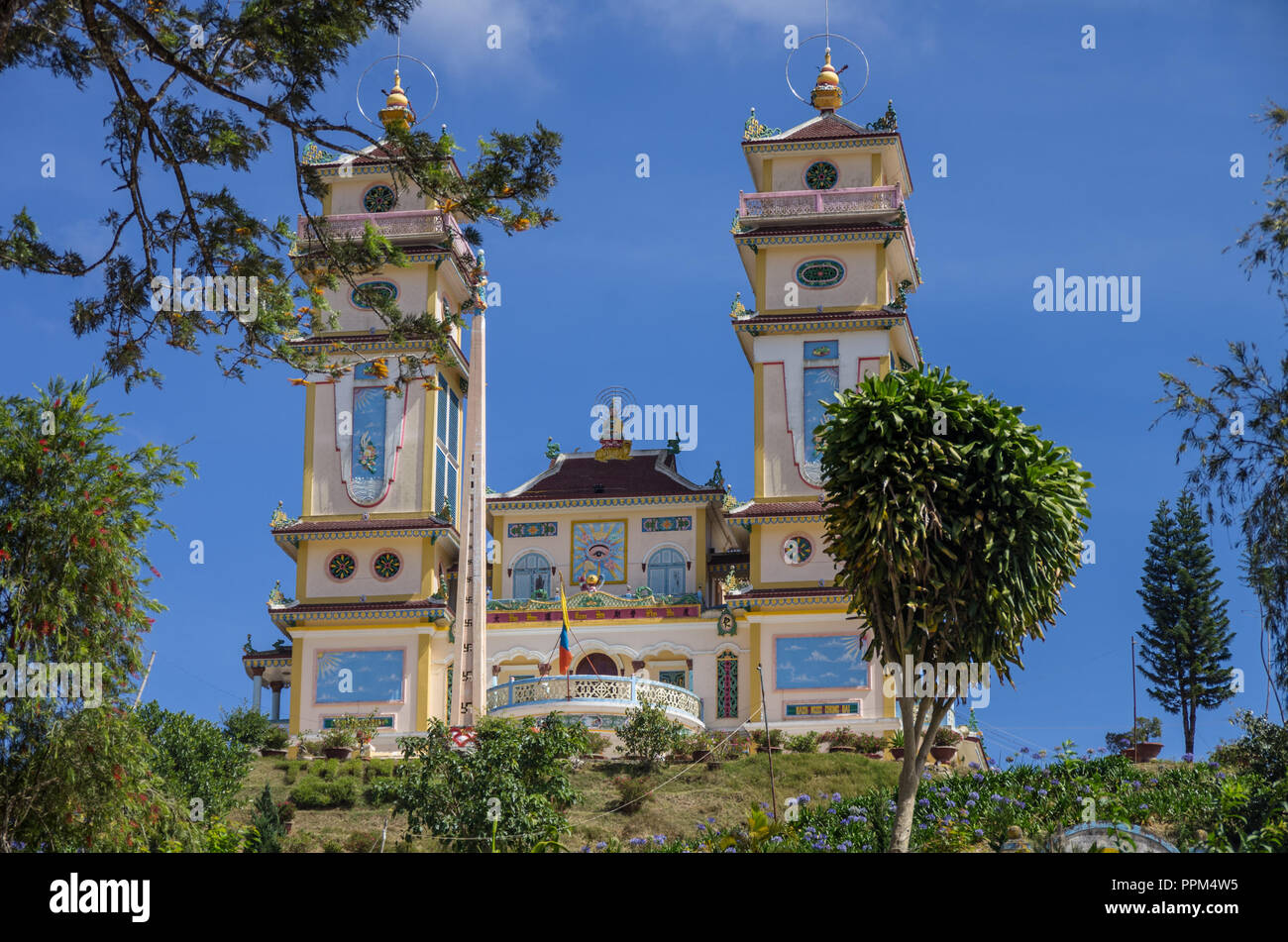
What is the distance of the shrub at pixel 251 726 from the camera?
4328cm

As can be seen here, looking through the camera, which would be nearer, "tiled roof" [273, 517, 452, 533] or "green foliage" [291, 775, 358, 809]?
"green foliage" [291, 775, 358, 809]

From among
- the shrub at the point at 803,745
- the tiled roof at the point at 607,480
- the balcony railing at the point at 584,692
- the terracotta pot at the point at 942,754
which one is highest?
the tiled roof at the point at 607,480

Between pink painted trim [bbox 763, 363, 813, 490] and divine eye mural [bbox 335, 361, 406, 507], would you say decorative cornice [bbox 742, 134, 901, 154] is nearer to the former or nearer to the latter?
pink painted trim [bbox 763, 363, 813, 490]

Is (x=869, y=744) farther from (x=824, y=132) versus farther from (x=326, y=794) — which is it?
(x=824, y=132)

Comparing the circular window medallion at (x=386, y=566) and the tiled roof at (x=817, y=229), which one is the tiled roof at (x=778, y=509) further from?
the circular window medallion at (x=386, y=566)

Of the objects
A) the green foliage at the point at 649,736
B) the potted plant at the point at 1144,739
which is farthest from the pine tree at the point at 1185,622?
the green foliage at the point at 649,736

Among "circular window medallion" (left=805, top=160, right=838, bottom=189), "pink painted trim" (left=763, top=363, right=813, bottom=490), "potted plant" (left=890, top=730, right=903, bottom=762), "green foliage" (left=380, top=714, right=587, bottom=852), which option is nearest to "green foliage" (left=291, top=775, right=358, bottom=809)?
"green foliage" (left=380, top=714, right=587, bottom=852)

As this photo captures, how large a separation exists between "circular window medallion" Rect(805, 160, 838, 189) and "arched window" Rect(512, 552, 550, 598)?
13299mm

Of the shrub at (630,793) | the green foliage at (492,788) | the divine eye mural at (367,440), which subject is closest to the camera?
the green foliage at (492,788)

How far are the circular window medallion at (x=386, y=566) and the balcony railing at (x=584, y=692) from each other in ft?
17.5

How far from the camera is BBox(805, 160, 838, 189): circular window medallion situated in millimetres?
47938

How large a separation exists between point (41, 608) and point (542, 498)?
2735 cm

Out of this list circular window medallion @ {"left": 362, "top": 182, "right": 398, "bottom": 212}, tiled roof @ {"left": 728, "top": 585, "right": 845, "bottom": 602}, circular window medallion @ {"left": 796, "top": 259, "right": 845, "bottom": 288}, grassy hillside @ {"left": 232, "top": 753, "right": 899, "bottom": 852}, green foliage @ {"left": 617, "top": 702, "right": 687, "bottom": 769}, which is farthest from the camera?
circular window medallion @ {"left": 362, "top": 182, "right": 398, "bottom": 212}
